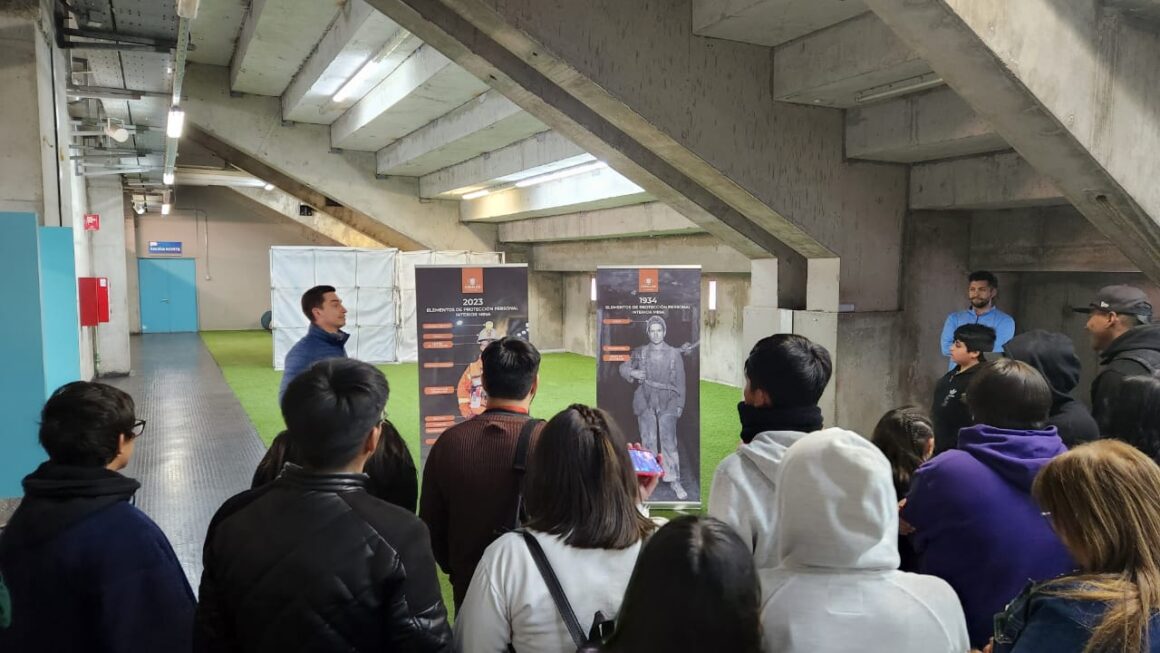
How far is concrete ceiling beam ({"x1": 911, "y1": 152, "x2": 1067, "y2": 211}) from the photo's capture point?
4.76m

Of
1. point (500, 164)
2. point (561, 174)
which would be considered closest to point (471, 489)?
point (561, 174)

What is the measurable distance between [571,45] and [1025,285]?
15.5ft

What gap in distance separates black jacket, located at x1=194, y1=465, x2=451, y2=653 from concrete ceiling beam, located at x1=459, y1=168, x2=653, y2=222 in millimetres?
6897

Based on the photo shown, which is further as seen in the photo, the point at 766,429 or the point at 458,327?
the point at 458,327

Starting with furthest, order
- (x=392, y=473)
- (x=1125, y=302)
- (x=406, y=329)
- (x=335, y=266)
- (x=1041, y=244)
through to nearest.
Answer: (x=406, y=329) → (x=335, y=266) → (x=1041, y=244) → (x=1125, y=302) → (x=392, y=473)

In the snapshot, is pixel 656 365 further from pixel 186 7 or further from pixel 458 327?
pixel 186 7

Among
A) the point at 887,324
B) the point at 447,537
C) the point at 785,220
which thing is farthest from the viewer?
the point at 887,324

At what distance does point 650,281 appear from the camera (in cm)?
500

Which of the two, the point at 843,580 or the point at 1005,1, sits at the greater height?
the point at 1005,1

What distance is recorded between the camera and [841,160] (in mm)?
5410

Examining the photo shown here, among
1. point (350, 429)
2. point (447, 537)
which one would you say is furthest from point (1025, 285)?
point (350, 429)

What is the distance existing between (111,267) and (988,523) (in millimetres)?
12795

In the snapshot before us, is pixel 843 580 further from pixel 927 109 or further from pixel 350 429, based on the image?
pixel 927 109

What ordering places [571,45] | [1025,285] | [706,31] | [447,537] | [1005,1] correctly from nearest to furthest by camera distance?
1. [447,537]
2. [1005,1]
3. [571,45]
4. [706,31]
5. [1025,285]
